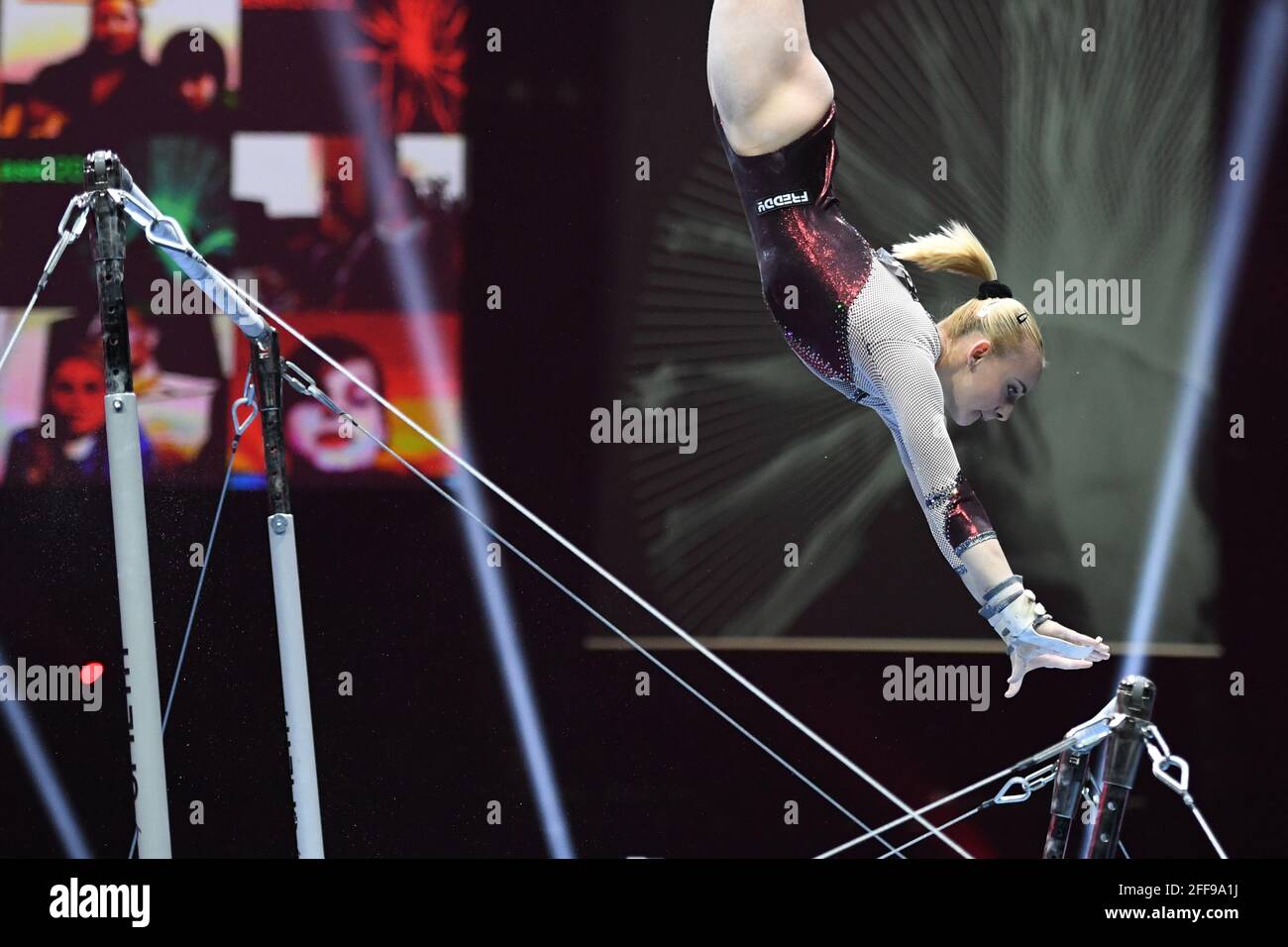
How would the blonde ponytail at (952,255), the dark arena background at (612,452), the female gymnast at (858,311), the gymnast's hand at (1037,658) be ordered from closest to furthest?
the gymnast's hand at (1037,658)
the female gymnast at (858,311)
the blonde ponytail at (952,255)
the dark arena background at (612,452)

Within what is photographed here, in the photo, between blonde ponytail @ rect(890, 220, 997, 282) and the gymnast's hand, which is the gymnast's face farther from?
the gymnast's hand

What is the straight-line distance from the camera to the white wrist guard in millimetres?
3215

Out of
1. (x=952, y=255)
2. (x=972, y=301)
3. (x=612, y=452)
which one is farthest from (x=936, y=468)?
(x=612, y=452)

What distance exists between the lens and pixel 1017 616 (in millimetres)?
3240

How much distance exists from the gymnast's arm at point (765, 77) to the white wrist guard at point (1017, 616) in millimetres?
1110

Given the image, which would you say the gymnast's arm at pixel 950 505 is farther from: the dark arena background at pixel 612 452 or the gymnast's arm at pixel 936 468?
the dark arena background at pixel 612 452

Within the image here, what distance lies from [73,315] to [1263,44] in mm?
3104

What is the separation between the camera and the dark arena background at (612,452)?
12.6 ft

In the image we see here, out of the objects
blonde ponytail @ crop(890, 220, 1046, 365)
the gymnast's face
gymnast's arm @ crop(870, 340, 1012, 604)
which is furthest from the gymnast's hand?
blonde ponytail @ crop(890, 220, 1046, 365)

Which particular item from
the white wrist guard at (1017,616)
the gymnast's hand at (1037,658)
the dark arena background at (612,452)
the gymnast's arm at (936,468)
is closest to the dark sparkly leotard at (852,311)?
the gymnast's arm at (936,468)

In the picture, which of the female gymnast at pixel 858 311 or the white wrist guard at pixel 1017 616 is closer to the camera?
the white wrist guard at pixel 1017 616

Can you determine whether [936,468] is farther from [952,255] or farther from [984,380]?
[952,255]

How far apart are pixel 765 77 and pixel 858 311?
0.58 metres

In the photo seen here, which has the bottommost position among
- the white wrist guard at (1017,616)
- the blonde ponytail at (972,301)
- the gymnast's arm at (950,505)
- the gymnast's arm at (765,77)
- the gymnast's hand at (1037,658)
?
the gymnast's hand at (1037,658)
